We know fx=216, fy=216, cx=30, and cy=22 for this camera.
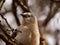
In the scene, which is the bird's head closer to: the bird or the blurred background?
the bird

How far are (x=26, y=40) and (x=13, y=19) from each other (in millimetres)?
304

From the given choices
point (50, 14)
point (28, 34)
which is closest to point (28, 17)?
point (28, 34)

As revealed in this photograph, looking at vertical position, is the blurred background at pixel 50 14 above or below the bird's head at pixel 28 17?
below

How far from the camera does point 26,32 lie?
85cm

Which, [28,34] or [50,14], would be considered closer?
[28,34]

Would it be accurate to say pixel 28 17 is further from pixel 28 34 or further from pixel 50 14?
pixel 50 14

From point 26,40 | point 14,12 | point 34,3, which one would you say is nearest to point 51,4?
point 34,3

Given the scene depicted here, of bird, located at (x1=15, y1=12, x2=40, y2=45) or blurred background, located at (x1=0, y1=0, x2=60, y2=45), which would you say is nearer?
bird, located at (x1=15, y1=12, x2=40, y2=45)

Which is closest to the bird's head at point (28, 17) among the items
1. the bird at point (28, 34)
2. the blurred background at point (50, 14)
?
the bird at point (28, 34)

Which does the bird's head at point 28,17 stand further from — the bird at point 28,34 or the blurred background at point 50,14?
the blurred background at point 50,14

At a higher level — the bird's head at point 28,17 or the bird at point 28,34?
the bird's head at point 28,17

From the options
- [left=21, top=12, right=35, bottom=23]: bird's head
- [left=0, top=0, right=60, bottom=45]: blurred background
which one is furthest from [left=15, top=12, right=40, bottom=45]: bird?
[left=0, top=0, right=60, bottom=45]: blurred background

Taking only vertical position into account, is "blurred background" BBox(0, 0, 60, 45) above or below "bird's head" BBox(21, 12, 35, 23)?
below

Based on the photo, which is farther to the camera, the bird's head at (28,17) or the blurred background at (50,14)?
the blurred background at (50,14)
